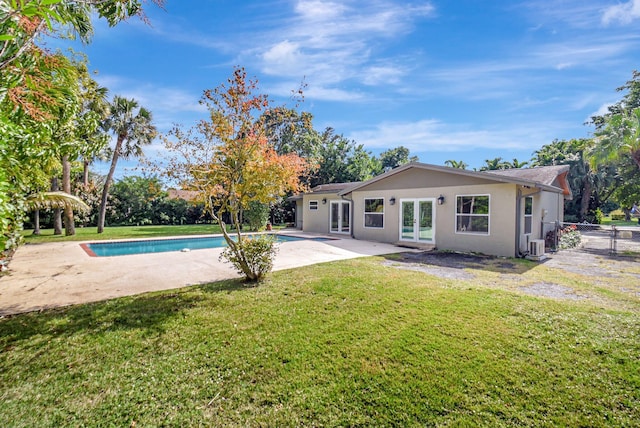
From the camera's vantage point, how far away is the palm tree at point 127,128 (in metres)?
18.7

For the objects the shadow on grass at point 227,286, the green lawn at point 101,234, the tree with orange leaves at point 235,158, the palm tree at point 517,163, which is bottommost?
the shadow on grass at point 227,286

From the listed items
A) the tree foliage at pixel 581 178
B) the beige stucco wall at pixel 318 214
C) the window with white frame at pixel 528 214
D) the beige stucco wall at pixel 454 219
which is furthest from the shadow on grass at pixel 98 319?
the tree foliage at pixel 581 178

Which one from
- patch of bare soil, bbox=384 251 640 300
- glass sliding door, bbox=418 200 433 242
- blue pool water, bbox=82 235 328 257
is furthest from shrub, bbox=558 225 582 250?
blue pool water, bbox=82 235 328 257

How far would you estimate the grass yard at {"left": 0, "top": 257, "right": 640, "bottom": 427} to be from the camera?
9.58ft

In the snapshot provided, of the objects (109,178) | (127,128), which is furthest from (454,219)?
(109,178)

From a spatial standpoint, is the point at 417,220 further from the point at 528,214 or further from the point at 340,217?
the point at 340,217

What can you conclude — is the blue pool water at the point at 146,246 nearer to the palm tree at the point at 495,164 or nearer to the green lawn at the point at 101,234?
the green lawn at the point at 101,234

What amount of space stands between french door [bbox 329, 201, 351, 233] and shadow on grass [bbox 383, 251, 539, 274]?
298 inches

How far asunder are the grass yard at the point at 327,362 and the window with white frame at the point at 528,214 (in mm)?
7038

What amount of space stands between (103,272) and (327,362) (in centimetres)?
771

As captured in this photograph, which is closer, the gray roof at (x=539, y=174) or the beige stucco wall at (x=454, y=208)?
the beige stucco wall at (x=454, y=208)

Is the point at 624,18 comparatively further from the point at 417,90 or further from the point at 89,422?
the point at 89,422

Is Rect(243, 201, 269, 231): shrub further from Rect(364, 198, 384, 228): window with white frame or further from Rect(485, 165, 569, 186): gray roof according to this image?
Rect(485, 165, 569, 186): gray roof

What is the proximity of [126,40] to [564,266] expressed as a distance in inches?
582
